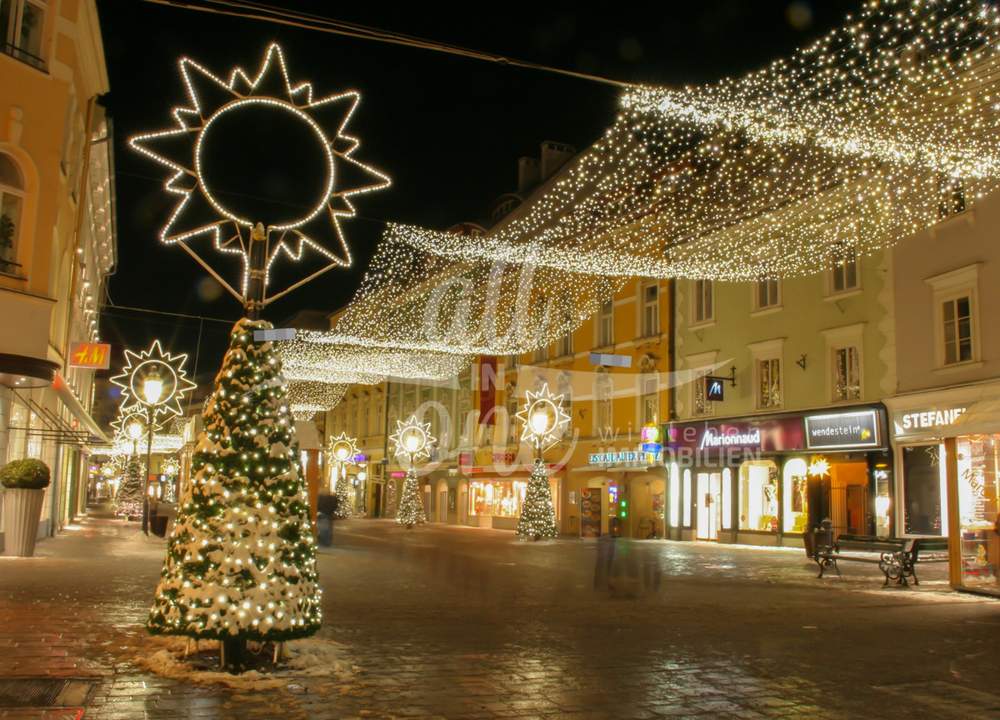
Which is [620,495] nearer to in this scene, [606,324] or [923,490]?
[606,324]

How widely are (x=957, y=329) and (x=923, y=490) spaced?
12.9 ft

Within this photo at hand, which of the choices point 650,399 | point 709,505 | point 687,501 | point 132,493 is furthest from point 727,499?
point 132,493

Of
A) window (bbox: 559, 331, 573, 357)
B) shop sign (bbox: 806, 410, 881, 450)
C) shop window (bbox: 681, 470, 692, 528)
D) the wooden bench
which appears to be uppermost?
window (bbox: 559, 331, 573, 357)

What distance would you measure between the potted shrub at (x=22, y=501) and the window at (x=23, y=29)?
691 centimetres

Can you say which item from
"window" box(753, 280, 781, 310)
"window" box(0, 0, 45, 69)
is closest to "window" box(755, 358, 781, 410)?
"window" box(753, 280, 781, 310)

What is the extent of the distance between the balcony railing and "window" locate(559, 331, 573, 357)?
23.6 metres

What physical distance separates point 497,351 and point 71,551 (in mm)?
19853

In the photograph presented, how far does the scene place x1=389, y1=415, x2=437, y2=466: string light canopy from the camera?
36781 mm

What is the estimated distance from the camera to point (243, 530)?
7047 mm

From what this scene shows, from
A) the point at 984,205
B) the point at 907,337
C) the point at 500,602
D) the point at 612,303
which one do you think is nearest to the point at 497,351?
the point at 612,303

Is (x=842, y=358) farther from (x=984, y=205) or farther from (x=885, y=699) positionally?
(x=885, y=699)

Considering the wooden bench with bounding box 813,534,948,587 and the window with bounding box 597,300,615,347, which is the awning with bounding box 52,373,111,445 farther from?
the window with bounding box 597,300,615,347

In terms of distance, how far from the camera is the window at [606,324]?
111 feet

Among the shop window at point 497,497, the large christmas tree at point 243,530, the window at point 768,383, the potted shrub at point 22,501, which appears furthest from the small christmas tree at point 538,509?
the large christmas tree at point 243,530
